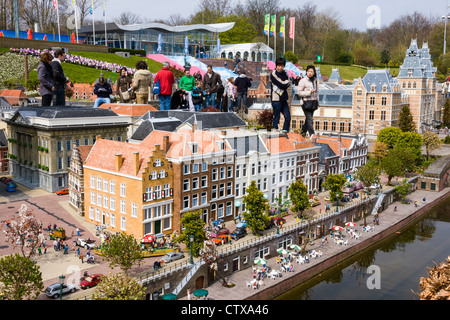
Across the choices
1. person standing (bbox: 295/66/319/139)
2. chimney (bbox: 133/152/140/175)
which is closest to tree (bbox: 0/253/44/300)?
chimney (bbox: 133/152/140/175)

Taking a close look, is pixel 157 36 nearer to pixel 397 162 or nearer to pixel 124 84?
pixel 397 162

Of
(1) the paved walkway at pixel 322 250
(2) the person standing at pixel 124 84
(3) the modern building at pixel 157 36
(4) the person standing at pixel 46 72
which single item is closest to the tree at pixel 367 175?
(1) the paved walkway at pixel 322 250

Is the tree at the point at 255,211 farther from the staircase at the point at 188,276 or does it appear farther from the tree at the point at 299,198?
the staircase at the point at 188,276

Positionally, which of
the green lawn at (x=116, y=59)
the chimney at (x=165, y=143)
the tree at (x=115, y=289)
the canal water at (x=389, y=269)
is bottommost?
the canal water at (x=389, y=269)

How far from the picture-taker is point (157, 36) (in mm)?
137875

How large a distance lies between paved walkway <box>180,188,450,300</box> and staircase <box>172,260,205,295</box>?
101cm

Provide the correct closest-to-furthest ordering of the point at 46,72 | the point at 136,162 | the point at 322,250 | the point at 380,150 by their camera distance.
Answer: the point at 46,72 → the point at 136,162 → the point at 322,250 → the point at 380,150

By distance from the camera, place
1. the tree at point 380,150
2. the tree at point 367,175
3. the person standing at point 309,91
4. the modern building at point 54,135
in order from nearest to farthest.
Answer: the person standing at point 309,91 → the modern building at point 54,135 → the tree at point 367,175 → the tree at point 380,150

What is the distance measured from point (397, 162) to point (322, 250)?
2924 cm

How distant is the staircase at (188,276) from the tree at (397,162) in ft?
149

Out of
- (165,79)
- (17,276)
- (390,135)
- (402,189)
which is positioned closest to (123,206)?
(165,79)

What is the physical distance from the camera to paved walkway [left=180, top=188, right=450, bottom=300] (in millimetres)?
41312

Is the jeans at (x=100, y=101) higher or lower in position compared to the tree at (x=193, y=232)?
higher

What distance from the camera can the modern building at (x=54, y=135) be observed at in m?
57.1
